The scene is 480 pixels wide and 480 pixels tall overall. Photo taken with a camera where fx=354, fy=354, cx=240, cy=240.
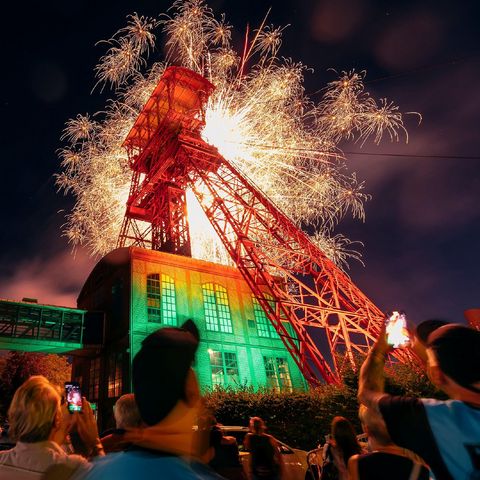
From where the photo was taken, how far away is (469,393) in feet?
6.08

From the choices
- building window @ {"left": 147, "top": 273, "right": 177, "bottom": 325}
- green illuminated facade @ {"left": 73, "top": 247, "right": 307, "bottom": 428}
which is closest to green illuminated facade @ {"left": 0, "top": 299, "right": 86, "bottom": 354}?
green illuminated facade @ {"left": 73, "top": 247, "right": 307, "bottom": 428}

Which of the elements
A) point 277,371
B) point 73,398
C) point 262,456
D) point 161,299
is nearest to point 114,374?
point 161,299

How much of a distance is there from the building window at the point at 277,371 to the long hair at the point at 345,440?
16594mm

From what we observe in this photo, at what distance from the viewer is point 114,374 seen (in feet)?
59.4

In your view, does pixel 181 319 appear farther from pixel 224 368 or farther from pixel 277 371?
pixel 277 371

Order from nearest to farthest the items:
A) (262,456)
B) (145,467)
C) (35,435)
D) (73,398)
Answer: (145,467) → (35,435) → (73,398) → (262,456)

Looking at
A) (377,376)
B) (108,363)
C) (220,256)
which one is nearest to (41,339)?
(108,363)

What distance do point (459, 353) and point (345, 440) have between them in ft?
9.32

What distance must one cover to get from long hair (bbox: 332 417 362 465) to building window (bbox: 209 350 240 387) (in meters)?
14.9

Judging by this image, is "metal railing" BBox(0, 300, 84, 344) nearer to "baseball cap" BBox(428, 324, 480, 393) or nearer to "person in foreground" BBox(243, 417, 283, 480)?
"person in foreground" BBox(243, 417, 283, 480)

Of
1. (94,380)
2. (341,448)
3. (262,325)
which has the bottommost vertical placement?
(341,448)

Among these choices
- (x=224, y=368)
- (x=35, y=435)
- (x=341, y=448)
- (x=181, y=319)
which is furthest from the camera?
(x=181, y=319)

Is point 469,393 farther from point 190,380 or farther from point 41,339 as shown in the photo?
point 41,339

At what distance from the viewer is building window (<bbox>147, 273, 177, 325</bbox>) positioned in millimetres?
18891
